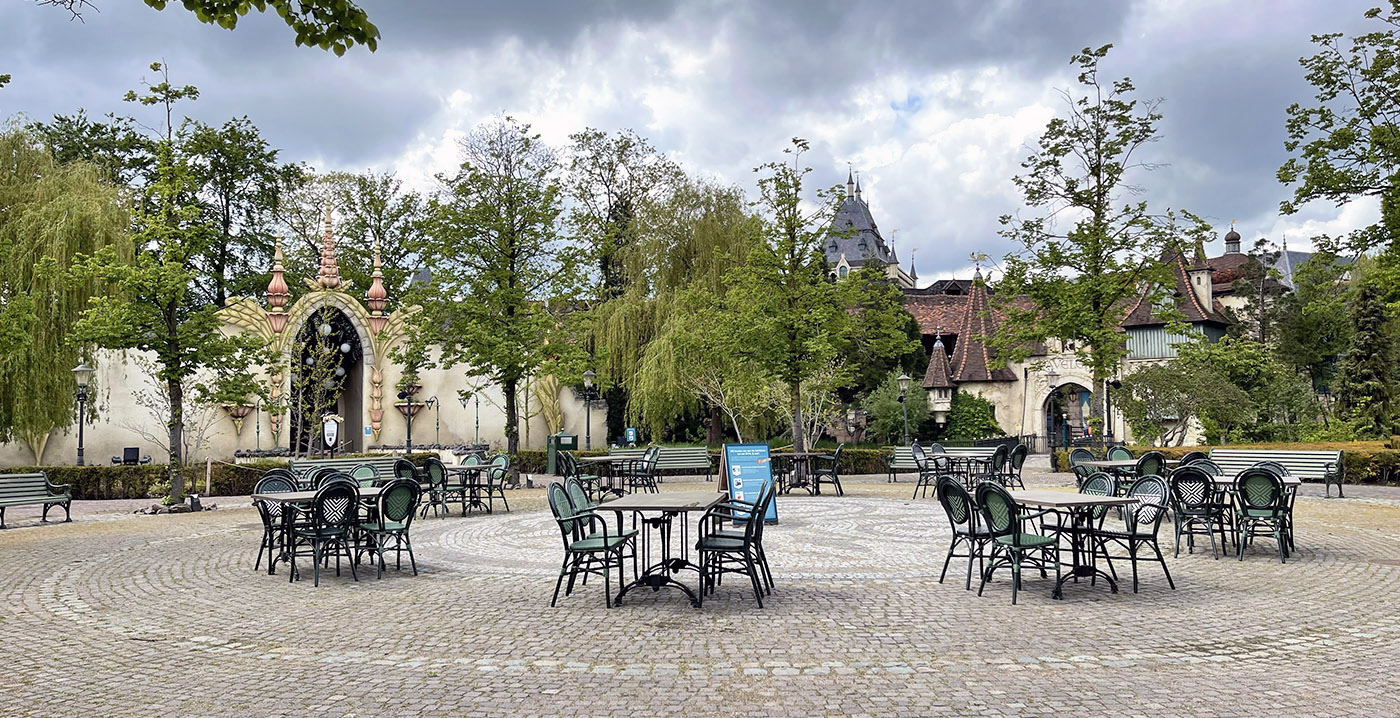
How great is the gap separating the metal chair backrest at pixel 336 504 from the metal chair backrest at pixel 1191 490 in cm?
857

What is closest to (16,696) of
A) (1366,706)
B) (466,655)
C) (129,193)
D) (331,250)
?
(466,655)

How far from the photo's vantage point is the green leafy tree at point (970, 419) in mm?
39938

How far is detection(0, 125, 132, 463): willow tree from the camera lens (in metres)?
19.8

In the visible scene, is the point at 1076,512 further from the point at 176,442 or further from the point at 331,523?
the point at 176,442

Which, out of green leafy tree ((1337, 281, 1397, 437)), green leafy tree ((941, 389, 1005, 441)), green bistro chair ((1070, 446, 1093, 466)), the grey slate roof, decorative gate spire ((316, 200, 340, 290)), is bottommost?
green bistro chair ((1070, 446, 1093, 466))

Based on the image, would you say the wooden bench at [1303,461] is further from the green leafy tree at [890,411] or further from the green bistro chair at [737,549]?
the green leafy tree at [890,411]

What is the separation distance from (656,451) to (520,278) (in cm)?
595

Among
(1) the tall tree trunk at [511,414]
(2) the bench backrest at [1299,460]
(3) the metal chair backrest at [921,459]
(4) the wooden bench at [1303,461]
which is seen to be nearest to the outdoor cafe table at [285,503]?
(3) the metal chair backrest at [921,459]

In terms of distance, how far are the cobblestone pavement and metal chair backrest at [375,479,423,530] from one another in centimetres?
57

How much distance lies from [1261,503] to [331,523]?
963 centimetres

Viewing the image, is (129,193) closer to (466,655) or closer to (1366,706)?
(466,655)

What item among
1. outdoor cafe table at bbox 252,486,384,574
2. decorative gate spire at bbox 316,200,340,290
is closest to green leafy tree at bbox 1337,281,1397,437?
decorative gate spire at bbox 316,200,340,290

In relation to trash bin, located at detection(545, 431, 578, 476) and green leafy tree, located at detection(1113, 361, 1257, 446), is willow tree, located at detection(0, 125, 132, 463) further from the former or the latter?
green leafy tree, located at detection(1113, 361, 1257, 446)

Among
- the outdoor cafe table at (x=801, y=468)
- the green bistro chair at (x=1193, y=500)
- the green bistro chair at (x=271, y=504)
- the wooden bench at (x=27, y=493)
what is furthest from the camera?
the outdoor cafe table at (x=801, y=468)
